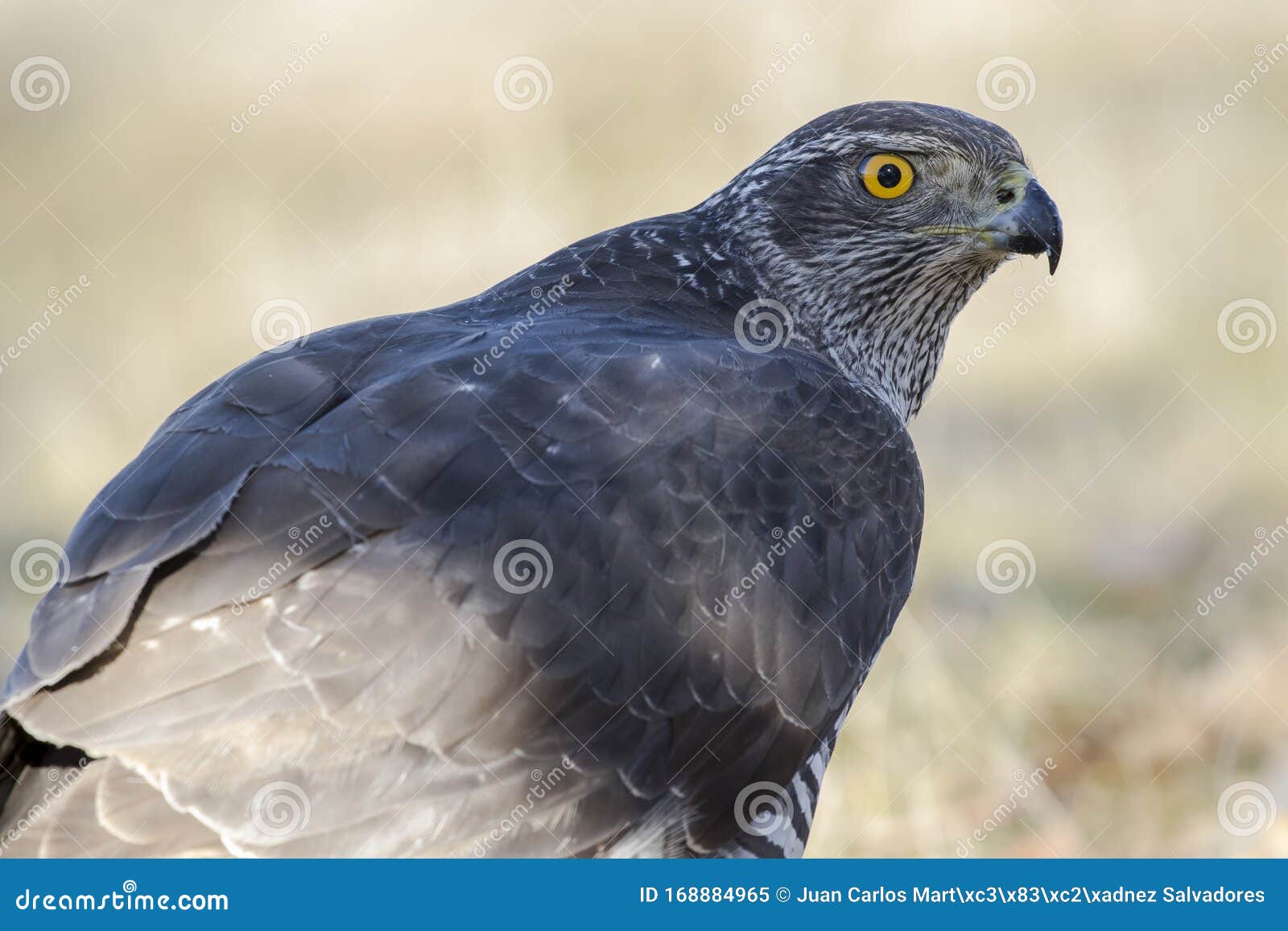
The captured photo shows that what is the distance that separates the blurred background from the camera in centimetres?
620

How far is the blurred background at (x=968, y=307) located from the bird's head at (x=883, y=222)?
6.02 ft

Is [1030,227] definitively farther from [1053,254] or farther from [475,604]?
[475,604]

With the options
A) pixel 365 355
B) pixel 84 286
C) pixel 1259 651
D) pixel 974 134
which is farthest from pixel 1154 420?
pixel 84 286

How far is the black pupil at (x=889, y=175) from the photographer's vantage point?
4.89 metres

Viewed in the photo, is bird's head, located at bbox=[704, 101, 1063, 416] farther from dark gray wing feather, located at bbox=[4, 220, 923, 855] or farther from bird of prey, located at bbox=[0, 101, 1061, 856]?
dark gray wing feather, located at bbox=[4, 220, 923, 855]

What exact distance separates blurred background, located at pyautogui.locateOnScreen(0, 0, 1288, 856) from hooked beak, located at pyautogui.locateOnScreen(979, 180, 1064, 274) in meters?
2.11

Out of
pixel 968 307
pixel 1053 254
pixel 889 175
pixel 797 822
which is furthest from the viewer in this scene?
pixel 968 307

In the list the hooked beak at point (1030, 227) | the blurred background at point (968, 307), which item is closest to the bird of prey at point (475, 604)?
the hooked beak at point (1030, 227)

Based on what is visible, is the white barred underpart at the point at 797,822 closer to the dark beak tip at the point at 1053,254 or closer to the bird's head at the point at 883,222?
the bird's head at the point at 883,222

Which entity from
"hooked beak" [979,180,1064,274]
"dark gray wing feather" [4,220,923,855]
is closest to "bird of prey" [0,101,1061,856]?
"dark gray wing feather" [4,220,923,855]

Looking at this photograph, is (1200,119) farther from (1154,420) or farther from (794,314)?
(794,314)

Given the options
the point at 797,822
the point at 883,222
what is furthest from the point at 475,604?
the point at 883,222

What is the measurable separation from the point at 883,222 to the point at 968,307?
14.2 ft

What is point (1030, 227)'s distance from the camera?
4.75 metres
